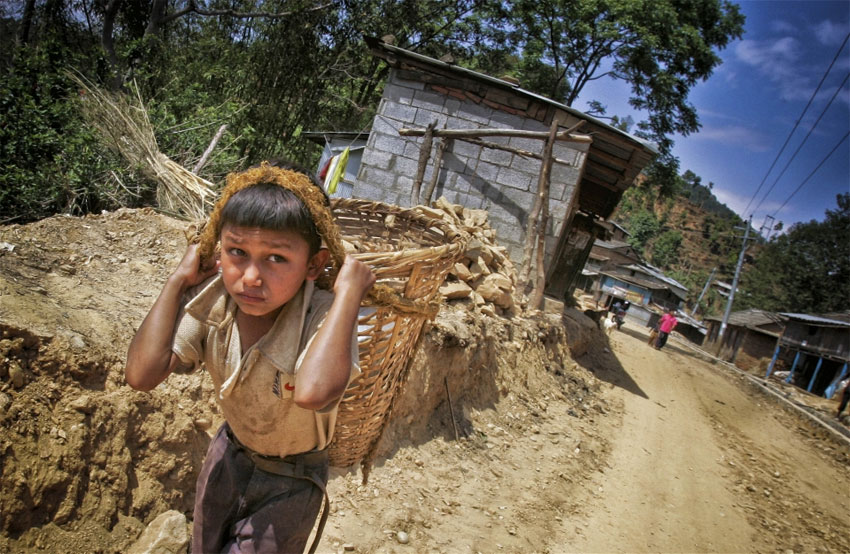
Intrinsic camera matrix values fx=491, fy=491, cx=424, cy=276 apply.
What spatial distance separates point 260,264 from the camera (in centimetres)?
119

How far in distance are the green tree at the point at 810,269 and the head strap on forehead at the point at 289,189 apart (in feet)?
137

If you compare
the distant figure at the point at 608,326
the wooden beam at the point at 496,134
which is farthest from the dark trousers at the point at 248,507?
the distant figure at the point at 608,326

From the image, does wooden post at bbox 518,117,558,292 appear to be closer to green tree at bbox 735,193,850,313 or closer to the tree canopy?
the tree canopy

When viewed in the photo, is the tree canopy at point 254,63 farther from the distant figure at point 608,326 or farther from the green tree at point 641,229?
the green tree at point 641,229

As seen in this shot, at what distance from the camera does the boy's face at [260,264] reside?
3.84 feet

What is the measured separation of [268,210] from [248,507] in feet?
2.90

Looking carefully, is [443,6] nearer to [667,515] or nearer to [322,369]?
[667,515]

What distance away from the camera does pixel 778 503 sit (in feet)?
17.9

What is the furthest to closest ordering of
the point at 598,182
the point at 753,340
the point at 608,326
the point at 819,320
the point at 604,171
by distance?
1. the point at 753,340
2. the point at 819,320
3. the point at 608,326
4. the point at 598,182
5. the point at 604,171

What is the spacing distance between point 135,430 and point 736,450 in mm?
7881

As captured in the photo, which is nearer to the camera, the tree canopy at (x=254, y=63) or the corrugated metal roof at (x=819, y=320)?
the tree canopy at (x=254, y=63)

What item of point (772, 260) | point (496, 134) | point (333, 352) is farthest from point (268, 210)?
point (772, 260)

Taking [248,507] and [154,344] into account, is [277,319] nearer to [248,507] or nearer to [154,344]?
[154,344]

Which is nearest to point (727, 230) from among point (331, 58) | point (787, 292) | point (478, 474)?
point (787, 292)
